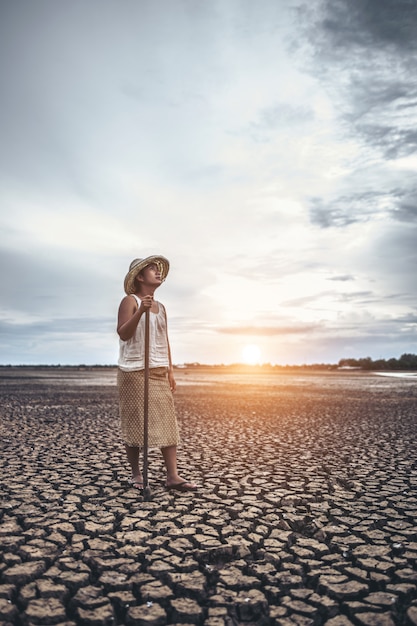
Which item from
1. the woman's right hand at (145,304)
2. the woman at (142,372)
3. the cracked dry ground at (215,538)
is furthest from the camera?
the woman at (142,372)

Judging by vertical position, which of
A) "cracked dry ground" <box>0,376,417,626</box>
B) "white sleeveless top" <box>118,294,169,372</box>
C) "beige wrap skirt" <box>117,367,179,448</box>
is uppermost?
"white sleeveless top" <box>118,294,169,372</box>

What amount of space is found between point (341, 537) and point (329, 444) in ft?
14.1

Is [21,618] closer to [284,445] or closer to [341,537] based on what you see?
[341,537]

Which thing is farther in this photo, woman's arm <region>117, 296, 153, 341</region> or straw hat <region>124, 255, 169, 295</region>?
straw hat <region>124, 255, 169, 295</region>

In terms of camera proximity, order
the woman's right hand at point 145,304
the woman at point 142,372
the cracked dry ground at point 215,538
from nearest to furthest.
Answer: the cracked dry ground at point 215,538, the woman's right hand at point 145,304, the woman at point 142,372

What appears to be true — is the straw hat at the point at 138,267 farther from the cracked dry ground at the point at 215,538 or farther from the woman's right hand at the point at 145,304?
the cracked dry ground at the point at 215,538

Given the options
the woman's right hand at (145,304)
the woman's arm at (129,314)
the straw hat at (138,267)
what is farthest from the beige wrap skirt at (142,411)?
the straw hat at (138,267)

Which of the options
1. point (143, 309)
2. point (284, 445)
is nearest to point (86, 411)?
point (284, 445)

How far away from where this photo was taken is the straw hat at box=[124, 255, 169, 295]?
4.72 metres

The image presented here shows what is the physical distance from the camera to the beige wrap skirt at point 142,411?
472cm

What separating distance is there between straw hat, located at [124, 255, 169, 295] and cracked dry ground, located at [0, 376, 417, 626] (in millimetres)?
1994

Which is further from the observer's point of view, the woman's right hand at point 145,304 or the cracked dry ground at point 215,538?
the woman's right hand at point 145,304

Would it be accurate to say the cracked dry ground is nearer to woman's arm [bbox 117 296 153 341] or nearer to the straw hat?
woman's arm [bbox 117 296 153 341]

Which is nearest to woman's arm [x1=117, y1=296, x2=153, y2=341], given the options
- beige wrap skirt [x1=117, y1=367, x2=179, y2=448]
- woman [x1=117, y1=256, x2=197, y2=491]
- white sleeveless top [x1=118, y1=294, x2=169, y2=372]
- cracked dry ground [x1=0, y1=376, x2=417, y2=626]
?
woman [x1=117, y1=256, x2=197, y2=491]
